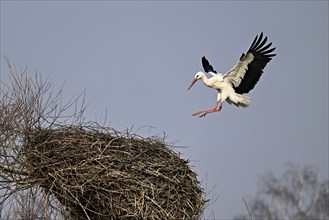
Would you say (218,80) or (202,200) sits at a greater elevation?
(218,80)


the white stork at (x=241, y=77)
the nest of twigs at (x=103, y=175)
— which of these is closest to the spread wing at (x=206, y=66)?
the white stork at (x=241, y=77)

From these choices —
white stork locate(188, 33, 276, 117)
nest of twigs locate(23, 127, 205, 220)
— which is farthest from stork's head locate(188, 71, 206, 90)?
nest of twigs locate(23, 127, 205, 220)

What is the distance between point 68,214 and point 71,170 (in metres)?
0.45

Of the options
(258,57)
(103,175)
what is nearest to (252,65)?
(258,57)

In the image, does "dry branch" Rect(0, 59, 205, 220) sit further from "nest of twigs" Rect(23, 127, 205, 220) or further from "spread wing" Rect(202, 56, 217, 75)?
"spread wing" Rect(202, 56, 217, 75)

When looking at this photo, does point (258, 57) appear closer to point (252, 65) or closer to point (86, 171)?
point (252, 65)

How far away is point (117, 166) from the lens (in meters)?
5.09

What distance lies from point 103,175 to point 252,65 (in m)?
3.14

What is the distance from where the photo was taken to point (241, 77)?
774 cm

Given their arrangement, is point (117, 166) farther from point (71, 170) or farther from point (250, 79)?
point (250, 79)

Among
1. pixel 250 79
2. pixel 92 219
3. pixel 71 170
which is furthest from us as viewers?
pixel 250 79

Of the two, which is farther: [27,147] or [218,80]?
[218,80]

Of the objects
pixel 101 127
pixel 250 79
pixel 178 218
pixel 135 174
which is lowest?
pixel 178 218

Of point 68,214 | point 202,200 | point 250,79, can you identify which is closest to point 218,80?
point 250,79
